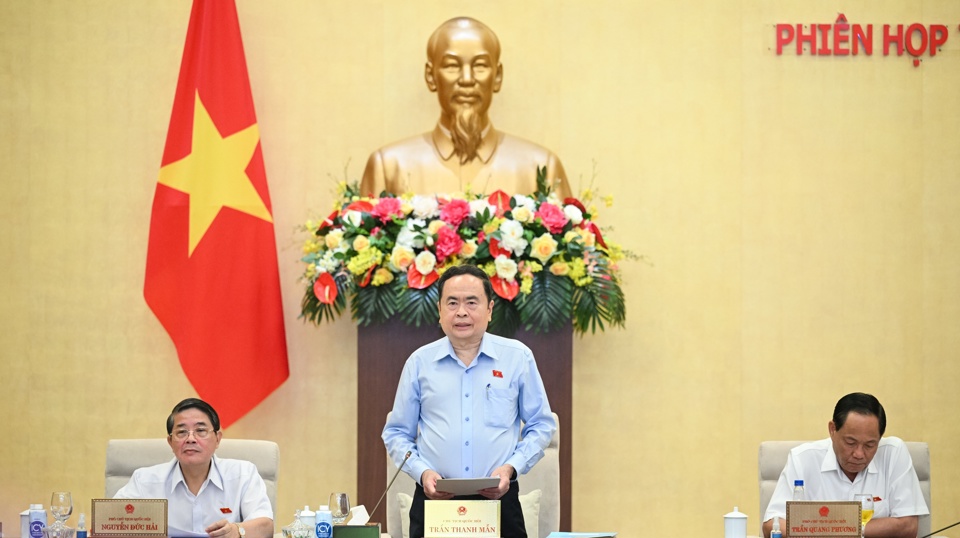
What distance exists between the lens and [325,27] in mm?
5859

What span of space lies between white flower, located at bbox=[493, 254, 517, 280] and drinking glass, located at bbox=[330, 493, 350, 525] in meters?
1.75

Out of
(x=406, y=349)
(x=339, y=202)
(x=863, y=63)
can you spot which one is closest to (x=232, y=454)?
(x=406, y=349)

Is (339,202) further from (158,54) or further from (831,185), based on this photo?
(831,185)

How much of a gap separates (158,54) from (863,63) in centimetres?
345

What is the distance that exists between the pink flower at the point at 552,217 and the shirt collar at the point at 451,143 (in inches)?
27.4

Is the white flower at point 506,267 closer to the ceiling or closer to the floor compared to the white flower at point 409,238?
closer to the floor

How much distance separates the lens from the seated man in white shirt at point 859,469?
11.6ft

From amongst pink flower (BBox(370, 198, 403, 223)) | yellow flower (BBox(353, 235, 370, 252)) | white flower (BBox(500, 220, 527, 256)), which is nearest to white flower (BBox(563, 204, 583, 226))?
white flower (BBox(500, 220, 527, 256))

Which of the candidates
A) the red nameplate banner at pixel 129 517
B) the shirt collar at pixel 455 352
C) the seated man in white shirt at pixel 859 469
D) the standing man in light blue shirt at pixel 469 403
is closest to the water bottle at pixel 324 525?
the red nameplate banner at pixel 129 517

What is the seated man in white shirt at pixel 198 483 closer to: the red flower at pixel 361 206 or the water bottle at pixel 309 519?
the water bottle at pixel 309 519

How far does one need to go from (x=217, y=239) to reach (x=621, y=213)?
1.94 meters

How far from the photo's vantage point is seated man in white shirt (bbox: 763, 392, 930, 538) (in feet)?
11.6

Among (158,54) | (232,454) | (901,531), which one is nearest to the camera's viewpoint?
(901,531)

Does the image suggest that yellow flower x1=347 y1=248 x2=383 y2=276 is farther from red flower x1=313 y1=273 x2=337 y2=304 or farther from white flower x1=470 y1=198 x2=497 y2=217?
white flower x1=470 y1=198 x2=497 y2=217
